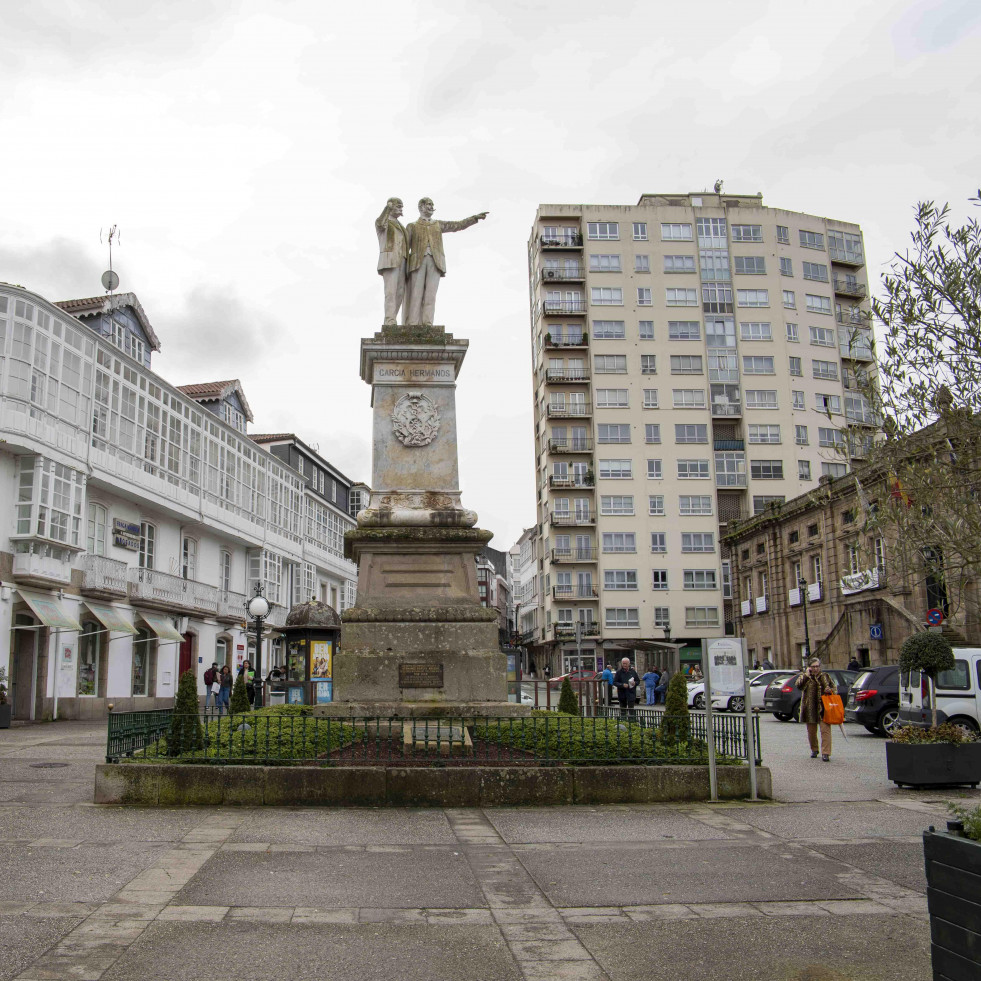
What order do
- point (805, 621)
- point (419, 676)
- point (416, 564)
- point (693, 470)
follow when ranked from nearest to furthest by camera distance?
point (419, 676) < point (416, 564) < point (805, 621) < point (693, 470)

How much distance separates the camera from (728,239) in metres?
67.3

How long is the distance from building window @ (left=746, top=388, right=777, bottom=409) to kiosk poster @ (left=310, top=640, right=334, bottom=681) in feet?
155

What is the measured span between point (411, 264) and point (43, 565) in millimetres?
17898

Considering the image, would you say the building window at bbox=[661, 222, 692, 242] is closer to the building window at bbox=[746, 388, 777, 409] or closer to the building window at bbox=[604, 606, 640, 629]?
the building window at bbox=[746, 388, 777, 409]

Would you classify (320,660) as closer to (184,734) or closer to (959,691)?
(184,734)

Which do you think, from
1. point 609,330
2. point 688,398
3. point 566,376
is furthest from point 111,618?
point 688,398

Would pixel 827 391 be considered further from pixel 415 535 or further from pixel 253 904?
pixel 253 904

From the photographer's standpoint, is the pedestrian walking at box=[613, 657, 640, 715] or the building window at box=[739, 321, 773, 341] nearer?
the pedestrian walking at box=[613, 657, 640, 715]

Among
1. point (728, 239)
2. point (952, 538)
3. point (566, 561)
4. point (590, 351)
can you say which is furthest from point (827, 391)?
point (952, 538)

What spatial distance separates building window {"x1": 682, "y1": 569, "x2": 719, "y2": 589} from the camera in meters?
64.1

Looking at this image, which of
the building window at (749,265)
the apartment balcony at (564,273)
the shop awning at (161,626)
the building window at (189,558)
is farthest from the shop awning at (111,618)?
the building window at (749,265)

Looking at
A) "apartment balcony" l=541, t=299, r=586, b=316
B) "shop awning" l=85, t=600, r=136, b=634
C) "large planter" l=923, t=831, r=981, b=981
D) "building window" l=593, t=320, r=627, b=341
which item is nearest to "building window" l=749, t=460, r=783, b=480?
"building window" l=593, t=320, r=627, b=341

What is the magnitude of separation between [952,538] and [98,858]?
6907mm

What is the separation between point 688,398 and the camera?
215 feet
